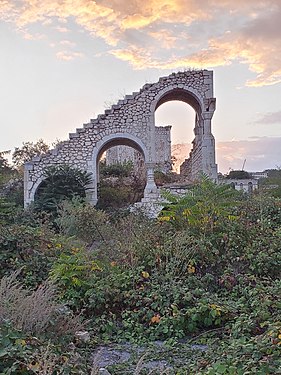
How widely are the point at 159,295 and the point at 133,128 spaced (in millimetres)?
12466

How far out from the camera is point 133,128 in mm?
17016

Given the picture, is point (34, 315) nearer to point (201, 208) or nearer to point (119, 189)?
point (201, 208)

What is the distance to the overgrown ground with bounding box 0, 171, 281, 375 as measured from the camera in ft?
10.5

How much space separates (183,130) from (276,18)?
14.3 meters

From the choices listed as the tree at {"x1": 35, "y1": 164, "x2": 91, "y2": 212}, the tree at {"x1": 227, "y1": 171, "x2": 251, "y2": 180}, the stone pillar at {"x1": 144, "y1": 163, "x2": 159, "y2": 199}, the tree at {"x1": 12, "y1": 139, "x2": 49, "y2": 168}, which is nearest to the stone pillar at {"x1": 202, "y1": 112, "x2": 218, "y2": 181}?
the stone pillar at {"x1": 144, "y1": 163, "x2": 159, "y2": 199}

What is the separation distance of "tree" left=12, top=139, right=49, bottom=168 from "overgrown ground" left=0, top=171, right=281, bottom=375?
25433 mm

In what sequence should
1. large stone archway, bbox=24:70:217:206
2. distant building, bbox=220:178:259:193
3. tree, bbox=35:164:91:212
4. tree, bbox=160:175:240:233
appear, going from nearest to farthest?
1. tree, bbox=160:175:240:233
2. distant building, bbox=220:178:259:193
3. tree, bbox=35:164:91:212
4. large stone archway, bbox=24:70:217:206

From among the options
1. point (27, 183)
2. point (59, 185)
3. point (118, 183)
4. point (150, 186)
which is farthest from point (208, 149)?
point (27, 183)

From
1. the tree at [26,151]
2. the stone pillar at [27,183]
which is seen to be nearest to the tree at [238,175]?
the stone pillar at [27,183]

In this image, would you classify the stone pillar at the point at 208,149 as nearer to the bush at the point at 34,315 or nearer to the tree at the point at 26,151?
the bush at the point at 34,315

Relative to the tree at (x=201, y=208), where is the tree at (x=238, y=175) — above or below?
above

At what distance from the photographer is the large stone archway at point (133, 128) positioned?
55.3 ft

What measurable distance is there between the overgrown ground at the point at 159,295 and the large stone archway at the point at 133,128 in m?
9.09

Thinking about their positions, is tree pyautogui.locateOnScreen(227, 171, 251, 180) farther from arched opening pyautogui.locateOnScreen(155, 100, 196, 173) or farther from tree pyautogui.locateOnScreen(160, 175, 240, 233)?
tree pyautogui.locateOnScreen(160, 175, 240, 233)
